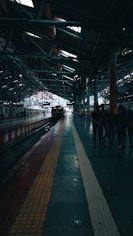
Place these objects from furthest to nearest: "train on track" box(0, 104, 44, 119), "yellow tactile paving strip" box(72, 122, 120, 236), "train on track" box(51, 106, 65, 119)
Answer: "train on track" box(51, 106, 65, 119)
"train on track" box(0, 104, 44, 119)
"yellow tactile paving strip" box(72, 122, 120, 236)

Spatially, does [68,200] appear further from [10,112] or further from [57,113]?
[57,113]

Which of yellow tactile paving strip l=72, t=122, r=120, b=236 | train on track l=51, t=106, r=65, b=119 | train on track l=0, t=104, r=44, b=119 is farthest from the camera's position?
train on track l=51, t=106, r=65, b=119

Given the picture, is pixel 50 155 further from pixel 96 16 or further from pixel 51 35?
pixel 51 35

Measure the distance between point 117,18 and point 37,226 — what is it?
8.38 m

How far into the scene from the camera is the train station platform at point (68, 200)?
2.28m

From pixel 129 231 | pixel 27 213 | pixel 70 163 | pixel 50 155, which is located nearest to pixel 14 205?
pixel 27 213

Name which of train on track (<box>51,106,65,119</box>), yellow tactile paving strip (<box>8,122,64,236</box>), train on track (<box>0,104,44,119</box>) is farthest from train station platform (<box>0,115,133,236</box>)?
train on track (<box>51,106,65,119</box>)

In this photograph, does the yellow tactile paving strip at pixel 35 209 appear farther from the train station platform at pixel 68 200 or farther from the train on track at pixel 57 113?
the train on track at pixel 57 113

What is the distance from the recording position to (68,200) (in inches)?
117

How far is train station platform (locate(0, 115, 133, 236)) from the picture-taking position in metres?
2.28

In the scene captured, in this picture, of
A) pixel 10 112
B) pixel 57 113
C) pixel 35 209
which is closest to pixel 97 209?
pixel 35 209

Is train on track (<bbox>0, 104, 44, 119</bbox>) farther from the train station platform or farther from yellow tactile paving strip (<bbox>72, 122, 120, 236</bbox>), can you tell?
yellow tactile paving strip (<bbox>72, 122, 120, 236</bbox>)

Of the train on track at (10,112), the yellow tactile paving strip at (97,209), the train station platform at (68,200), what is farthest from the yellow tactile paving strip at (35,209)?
the train on track at (10,112)

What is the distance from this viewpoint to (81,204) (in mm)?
2836
